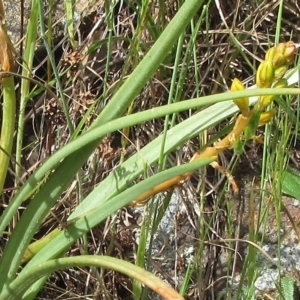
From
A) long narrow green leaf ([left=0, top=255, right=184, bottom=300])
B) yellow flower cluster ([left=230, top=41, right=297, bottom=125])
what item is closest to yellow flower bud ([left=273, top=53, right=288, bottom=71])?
yellow flower cluster ([left=230, top=41, right=297, bottom=125])

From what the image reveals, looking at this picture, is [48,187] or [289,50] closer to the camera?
Answer: [289,50]

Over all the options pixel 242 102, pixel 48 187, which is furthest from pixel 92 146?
pixel 242 102

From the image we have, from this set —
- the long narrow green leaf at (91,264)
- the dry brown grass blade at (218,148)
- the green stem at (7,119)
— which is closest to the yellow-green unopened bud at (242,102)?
the dry brown grass blade at (218,148)

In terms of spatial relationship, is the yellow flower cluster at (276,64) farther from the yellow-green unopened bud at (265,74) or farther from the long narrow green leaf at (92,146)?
the long narrow green leaf at (92,146)

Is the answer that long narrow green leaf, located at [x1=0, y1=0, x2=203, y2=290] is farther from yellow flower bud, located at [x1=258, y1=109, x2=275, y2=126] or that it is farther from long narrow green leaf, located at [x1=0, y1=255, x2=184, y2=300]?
yellow flower bud, located at [x1=258, y1=109, x2=275, y2=126]

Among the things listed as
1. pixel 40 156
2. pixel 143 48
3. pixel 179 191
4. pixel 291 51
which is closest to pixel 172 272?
pixel 179 191

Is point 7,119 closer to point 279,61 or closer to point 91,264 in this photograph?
point 91,264

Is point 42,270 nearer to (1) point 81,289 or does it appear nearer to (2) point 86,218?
(2) point 86,218

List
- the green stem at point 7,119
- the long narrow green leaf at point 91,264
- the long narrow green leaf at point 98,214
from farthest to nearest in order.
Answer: the green stem at point 7,119
the long narrow green leaf at point 98,214
the long narrow green leaf at point 91,264
